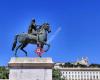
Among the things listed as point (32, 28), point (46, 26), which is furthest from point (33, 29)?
point (46, 26)

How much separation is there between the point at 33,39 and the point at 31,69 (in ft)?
8.54

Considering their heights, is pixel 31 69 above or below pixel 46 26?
below

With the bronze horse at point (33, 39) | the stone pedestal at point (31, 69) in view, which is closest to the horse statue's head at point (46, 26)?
the bronze horse at point (33, 39)

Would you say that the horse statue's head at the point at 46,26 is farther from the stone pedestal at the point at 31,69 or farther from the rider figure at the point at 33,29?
the stone pedestal at the point at 31,69

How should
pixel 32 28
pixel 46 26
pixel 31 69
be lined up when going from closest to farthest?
pixel 31 69
pixel 32 28
pixel 46 26

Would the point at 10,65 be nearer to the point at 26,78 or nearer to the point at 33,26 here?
the point at 26,78

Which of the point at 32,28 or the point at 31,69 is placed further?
the point at 32,28

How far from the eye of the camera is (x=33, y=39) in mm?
38062

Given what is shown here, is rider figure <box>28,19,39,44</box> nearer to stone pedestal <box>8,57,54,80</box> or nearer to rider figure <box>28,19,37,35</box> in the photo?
rider figure <box>28,19,37,35</box>

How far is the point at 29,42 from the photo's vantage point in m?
38.4

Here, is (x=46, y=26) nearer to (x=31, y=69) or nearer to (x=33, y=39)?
(x=33, y=39)

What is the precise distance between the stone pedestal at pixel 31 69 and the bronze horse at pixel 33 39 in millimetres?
1299

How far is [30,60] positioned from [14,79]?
2.02m

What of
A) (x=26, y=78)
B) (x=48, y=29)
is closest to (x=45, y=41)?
(x=48, y=29)
